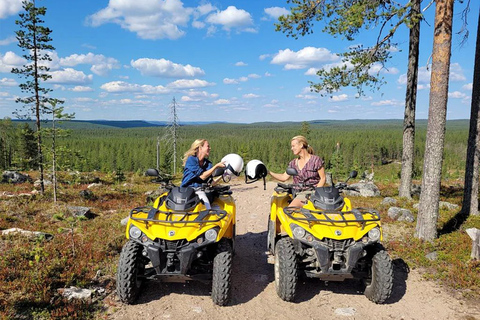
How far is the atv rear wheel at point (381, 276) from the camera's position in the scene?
4789 mm

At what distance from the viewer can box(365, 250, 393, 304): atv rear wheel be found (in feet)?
15.7

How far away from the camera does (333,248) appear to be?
4.62 meters

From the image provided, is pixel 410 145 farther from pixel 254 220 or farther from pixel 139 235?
pixel 139 235

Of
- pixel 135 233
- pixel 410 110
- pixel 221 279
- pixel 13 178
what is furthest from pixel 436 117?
pixel 13 178

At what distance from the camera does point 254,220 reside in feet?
34.7

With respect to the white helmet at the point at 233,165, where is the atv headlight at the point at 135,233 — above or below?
below

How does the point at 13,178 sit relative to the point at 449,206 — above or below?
below

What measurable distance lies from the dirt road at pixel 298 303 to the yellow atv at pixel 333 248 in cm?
25

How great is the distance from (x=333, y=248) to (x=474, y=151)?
24.1 feet

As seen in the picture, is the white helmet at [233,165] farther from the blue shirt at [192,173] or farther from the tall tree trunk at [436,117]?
the tall tree trunk at [436,117]

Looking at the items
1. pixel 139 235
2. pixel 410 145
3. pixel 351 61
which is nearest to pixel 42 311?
pixel 139 235

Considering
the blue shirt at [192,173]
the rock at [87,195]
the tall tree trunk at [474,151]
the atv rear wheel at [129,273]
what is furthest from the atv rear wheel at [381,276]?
the rock at [87,195]

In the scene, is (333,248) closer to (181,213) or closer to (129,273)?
(181,213)

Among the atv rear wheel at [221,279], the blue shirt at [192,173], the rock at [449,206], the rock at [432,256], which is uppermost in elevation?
the blue shirt at [192,173]
